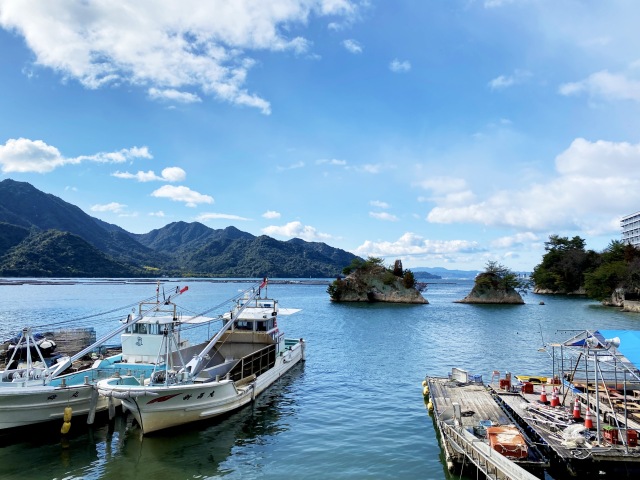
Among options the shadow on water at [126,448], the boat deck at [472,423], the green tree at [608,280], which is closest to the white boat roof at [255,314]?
the shadow on water at [126,448]

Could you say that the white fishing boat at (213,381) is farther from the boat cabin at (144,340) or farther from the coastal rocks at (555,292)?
the coastal rocks at (555,292)

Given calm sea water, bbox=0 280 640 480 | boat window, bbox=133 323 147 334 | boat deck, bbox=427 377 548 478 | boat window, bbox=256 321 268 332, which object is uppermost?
boat window, bbox=133 323 147 334

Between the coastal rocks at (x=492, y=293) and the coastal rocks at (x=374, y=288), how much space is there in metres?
12.8

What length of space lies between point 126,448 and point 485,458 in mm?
14408

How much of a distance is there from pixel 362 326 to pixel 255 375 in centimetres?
3988

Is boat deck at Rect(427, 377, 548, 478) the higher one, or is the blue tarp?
the blue tarp

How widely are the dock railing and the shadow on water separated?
8685mm

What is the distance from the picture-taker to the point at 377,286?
114812 millimetres

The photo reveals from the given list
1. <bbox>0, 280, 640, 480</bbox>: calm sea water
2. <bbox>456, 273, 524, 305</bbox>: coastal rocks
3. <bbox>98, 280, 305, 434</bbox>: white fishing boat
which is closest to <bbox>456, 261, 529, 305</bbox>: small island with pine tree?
<bbox>456, 273, 524, 305</bbox>: coastal rocks

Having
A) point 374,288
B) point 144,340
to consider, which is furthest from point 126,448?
point 374,288

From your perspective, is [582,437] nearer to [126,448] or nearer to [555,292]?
[126,448]

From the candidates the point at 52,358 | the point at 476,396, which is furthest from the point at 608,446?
the point at 52,358

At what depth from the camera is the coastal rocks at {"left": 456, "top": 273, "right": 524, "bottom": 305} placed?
109 meters

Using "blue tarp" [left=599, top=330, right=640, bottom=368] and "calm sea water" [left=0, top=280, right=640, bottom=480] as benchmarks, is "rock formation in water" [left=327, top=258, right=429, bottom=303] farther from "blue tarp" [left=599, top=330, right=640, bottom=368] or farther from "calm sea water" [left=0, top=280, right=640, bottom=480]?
"blue tarp" [left=599, top=330, right=640, bottom=368]
